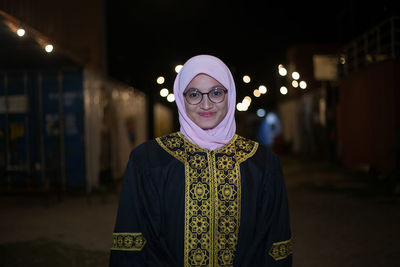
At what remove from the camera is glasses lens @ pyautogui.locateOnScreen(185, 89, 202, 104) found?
2.16 m

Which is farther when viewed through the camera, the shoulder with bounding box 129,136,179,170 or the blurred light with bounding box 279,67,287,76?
the blurred light with bounding box 279,67,287,76

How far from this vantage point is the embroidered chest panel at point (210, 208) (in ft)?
6.93

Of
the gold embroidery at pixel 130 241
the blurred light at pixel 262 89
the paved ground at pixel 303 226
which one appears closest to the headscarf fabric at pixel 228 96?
the gold embroidery at pixel 130 241

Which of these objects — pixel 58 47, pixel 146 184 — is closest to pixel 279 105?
pixel 58 47

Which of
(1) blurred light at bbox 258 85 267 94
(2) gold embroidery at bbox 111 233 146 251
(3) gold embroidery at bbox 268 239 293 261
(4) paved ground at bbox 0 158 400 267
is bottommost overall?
(4) paved ground at bbox 0 158 400 267

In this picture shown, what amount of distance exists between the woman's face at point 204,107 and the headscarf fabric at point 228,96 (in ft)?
0.10

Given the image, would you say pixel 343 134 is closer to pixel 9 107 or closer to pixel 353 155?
pixel 353 155

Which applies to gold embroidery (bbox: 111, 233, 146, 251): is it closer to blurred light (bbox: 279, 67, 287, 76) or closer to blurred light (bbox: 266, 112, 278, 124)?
blurred light (bbox: 279, 67, 287, 76)

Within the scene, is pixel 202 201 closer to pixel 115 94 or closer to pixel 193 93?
pixel 193 93

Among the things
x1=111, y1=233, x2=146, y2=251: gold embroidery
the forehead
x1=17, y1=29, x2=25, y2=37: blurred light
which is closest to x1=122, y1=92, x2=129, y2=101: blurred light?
x1=17, y1=29, x2=25, y2=37: blurred light

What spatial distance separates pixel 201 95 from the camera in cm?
216

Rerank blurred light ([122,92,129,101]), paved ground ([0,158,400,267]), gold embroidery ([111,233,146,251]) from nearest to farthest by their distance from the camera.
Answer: gold embroidery ([111,233,146,251])
paved ground ([0,158,400,267])
blurred light ([122,92,129,101])

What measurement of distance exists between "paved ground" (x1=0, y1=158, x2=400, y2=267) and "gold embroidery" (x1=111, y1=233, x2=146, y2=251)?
2.92 metres

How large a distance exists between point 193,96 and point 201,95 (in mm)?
43
